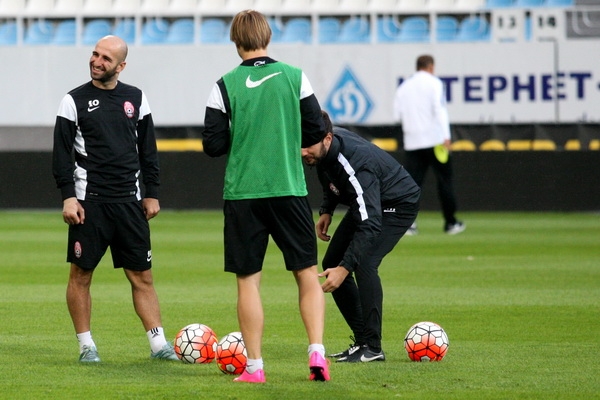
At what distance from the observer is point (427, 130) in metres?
17.2

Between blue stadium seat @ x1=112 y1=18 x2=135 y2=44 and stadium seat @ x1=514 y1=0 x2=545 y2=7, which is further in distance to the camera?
blue stadium seat @ x1=112 y1=18 x2=135 y2=44

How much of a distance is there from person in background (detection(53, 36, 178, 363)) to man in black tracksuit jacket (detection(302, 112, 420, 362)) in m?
1.13

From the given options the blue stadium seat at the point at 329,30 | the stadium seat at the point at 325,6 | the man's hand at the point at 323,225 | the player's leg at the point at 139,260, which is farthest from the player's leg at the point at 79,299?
the stadium seat at the point at 325,6

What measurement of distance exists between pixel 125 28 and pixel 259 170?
71.3 ft

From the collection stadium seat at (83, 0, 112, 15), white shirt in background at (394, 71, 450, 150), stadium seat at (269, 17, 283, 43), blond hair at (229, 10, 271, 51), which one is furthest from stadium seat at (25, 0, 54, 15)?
blond hair at (229, 10, 271, 51)

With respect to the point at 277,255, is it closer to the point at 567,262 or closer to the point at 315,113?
the point at 567,262

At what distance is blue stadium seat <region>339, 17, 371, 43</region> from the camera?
2697cm

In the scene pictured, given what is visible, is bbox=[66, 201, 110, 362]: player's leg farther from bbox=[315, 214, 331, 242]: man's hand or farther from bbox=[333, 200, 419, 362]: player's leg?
bbox=[333, 200, 419, 362]: player's leg

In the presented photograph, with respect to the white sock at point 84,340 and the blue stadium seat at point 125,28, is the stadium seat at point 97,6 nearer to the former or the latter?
the blue stadium seat at point 125,28

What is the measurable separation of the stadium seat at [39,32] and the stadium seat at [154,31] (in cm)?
221

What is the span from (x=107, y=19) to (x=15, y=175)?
679 cm

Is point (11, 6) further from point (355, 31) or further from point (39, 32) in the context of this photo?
point (355, 31)

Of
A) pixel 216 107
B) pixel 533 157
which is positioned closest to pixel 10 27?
pixel 533 157

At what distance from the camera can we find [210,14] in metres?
27.4
